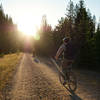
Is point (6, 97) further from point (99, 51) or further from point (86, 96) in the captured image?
point (99, 51)

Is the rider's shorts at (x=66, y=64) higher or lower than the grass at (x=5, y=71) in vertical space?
higher

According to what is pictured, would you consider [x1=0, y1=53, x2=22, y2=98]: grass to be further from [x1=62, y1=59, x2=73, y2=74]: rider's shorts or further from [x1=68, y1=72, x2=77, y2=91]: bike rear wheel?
[x1=68, y1=72, x2=77, y2=91]: bike rear wheel

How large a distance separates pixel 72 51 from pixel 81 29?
36.4ft

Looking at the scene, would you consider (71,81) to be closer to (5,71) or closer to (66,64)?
(66,64)

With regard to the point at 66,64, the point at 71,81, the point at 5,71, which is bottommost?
the point at 5,71

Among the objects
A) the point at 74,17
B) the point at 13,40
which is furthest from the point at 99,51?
the point at 13,40

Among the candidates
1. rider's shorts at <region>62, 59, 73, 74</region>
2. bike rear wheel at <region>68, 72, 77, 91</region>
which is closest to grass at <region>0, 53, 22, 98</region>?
rider's shorts at <region>62, 59, 73, 74</region>

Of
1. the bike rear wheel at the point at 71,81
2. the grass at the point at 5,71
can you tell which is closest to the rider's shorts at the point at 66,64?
the bike rear wheel at the point at 71,81

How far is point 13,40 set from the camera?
57.4 m

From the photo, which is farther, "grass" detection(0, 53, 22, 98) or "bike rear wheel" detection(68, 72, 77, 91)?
"grass" detection(0, 53, 22, 98)

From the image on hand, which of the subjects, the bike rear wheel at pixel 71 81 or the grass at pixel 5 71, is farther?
the grass at pixel 5 71

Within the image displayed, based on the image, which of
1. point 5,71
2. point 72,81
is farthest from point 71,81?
point 5,71

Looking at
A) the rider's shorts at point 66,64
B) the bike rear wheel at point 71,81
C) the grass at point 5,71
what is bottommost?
the grass at point 5,71

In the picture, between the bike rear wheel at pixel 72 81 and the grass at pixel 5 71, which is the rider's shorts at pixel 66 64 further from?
the grass at pixel 5 71
